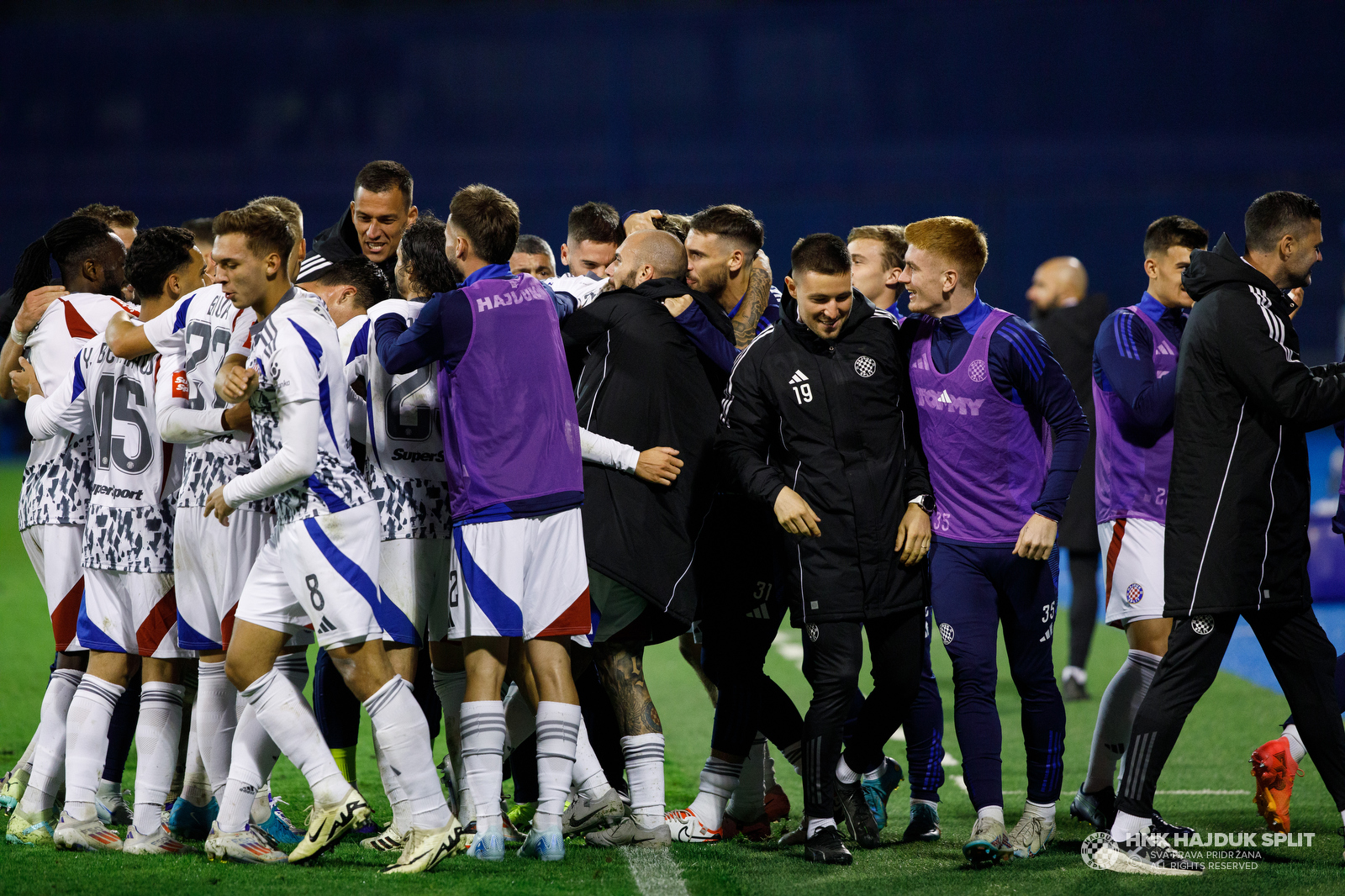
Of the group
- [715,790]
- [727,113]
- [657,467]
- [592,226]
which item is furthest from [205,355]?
[727,113]

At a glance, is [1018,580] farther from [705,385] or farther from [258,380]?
[258,380]

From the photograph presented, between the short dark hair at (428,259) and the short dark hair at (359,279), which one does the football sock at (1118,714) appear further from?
the short dark hair at (359,279)

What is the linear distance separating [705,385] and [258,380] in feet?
5.42

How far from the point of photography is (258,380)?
13.5ft

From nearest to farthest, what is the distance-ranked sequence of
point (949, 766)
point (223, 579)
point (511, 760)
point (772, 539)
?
point (223, 579), point (772, 539), point (511, 760), point (949, 766)

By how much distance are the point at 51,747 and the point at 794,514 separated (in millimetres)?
2735

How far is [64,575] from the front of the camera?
4965mm

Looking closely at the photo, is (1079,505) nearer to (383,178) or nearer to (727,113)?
(383,178)

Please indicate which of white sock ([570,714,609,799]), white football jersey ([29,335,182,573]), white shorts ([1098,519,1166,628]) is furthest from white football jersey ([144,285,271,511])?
white shorts ([1098,519,1166,628])

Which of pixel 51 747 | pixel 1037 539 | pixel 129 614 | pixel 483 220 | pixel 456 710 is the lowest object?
pixel 51 747

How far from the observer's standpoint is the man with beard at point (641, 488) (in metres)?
4.65

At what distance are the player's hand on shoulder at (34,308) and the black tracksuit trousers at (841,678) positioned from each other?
3101 mm

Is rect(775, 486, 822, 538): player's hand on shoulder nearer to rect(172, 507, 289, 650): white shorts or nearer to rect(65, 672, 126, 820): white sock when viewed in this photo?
rect(172, 507, 289, 650): white shorts

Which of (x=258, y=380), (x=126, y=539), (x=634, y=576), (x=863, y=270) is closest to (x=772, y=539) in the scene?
(x=634, y=576)
